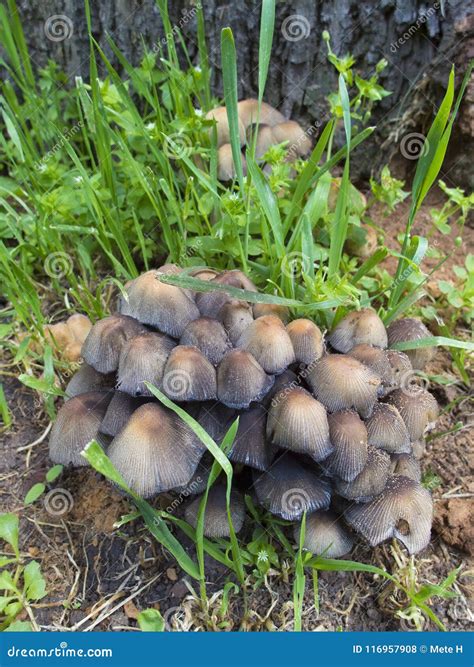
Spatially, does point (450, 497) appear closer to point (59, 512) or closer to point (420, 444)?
point (420, 444)

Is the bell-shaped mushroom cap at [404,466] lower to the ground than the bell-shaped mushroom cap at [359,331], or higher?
lower

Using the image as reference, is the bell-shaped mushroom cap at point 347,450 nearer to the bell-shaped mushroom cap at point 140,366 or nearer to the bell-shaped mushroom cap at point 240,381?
the bell-shaped mushroom cap at point 240,381

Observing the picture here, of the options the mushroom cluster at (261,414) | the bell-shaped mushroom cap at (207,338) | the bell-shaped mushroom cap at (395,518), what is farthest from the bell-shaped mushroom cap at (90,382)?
the bell-shaped mushroom cap at (395,518)

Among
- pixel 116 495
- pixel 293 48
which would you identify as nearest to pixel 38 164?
pixel 293 48

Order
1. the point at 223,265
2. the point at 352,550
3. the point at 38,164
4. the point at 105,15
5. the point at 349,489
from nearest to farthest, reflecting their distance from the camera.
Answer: the point at 349,489 < the point at 352,550 < the point at 223,265 < the point at 38,164 < the point at 105,15

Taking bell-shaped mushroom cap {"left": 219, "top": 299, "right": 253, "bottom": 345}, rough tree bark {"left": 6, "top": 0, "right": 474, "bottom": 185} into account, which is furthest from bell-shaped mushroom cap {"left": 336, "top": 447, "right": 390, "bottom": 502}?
rough tree bark {"left": 6, "top": 0, "right": 474, "bottom": 185}

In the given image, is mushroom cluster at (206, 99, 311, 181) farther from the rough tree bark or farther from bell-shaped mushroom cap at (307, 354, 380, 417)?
bell-shaped mushroom cap at (307, 354, 380, 417)
